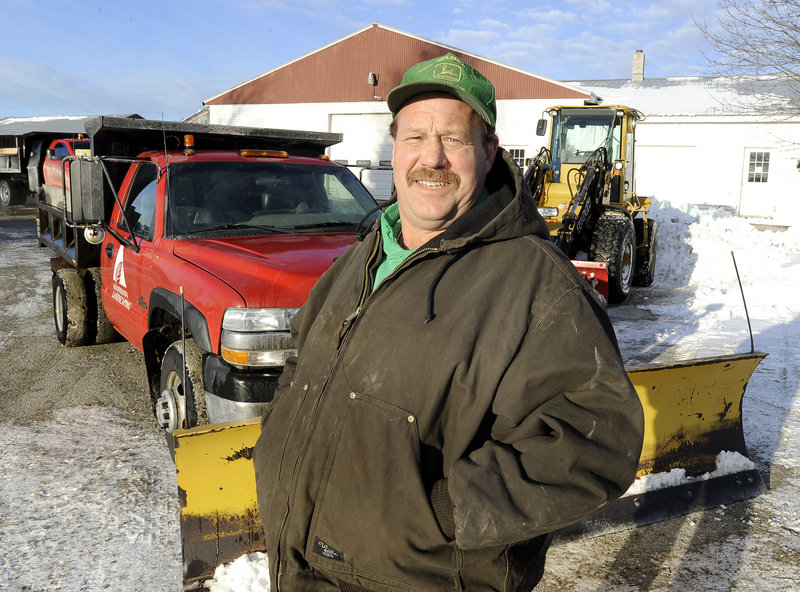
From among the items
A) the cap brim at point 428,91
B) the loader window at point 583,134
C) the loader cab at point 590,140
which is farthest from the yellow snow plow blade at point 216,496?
the loader window at point 583,134

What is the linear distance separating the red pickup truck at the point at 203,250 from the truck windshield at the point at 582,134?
19.4 feet

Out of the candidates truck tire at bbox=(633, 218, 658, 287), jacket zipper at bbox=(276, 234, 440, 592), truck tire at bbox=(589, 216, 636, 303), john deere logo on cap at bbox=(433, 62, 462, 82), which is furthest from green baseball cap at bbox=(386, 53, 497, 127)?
truck tire at bbox=(633, 218, 658, 287)

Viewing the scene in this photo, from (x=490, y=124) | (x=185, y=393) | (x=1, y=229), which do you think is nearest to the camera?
(x=490, y=124)

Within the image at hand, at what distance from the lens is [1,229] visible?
1778 cm

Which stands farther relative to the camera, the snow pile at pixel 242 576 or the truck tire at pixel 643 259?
the truck tire at pixel 643 259

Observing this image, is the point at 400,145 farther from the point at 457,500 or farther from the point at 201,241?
the point at 201,241

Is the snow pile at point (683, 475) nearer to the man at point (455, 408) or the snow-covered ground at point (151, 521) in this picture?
the snow-covered ground at point (151, 521)

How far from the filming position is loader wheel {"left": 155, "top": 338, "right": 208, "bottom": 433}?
3.88 metres

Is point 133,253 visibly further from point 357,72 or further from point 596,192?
point 357,72

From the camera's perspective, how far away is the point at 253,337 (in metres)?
3.65

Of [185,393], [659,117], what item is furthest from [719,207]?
[185,393]

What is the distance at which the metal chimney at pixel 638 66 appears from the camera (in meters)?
30.3

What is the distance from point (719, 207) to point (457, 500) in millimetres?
23468

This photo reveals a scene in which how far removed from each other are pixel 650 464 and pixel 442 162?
9.50 feet
